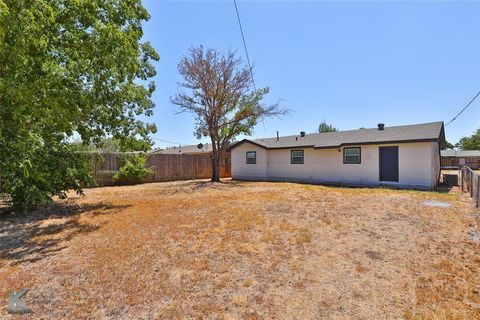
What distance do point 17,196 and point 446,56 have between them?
55.6 feet

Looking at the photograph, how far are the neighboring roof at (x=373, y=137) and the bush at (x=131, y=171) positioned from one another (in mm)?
8075

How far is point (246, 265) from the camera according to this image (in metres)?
3.89

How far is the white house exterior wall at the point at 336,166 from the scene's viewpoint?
12.8m

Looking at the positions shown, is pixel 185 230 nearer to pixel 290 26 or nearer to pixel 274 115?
pixel 290 26

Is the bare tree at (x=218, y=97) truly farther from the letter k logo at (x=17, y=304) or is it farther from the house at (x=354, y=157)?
the letter k logo at (x=17, y=304)

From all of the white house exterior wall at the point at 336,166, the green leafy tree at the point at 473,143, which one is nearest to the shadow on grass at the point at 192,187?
the white house exterior wall at the point at 336,166

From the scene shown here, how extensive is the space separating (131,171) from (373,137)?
13.7 metres

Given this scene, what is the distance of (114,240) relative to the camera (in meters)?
5.08

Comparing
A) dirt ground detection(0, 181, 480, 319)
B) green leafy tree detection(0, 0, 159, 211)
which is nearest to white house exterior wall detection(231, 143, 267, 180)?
green leafy tree detection(0, 0, 159, 211)

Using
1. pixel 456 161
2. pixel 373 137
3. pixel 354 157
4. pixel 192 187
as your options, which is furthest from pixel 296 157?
pixel 456 161

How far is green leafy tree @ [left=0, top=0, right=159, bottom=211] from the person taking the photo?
505cm

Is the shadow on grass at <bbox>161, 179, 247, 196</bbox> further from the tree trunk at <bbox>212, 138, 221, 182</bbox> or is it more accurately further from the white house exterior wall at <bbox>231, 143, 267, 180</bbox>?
the white house exterior wall at <bbox>231, 143, 267, 180</bbox>

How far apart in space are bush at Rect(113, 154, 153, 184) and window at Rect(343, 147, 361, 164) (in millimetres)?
11583

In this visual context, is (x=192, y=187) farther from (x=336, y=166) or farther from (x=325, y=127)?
(x=325, y=127)
